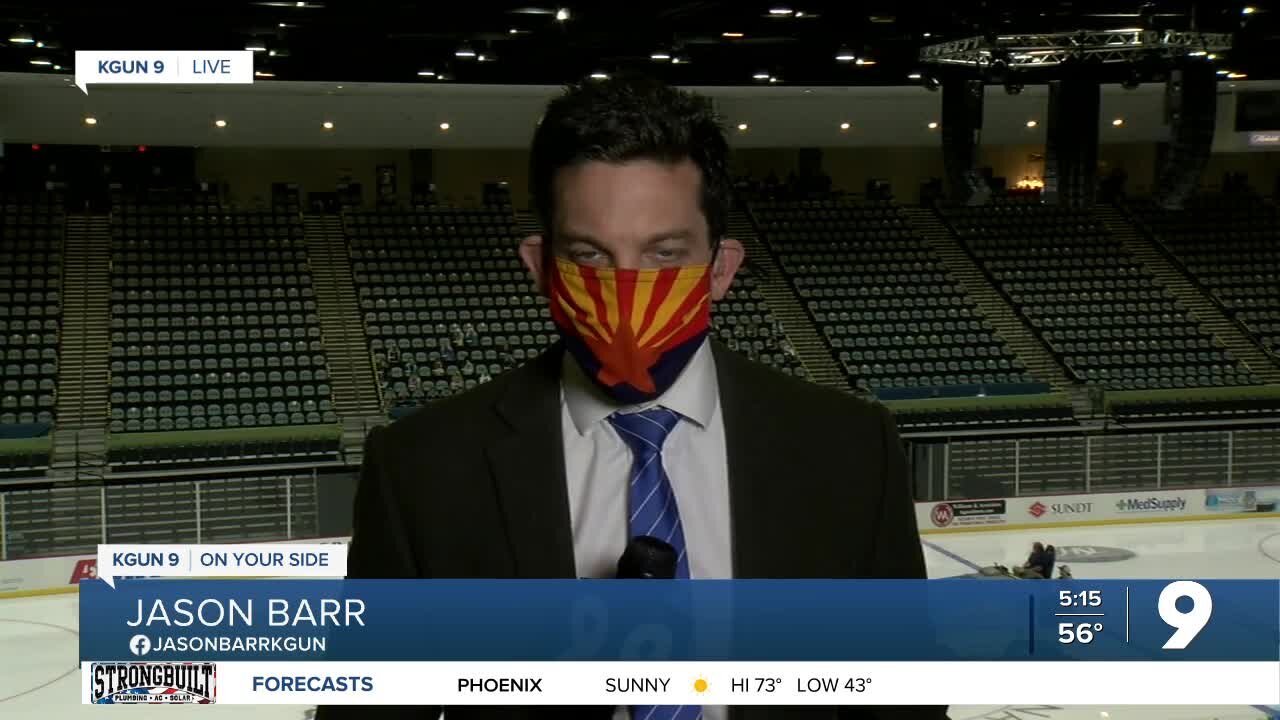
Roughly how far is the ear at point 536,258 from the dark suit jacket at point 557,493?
0.37 ft

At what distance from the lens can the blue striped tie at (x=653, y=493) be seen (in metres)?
1.88

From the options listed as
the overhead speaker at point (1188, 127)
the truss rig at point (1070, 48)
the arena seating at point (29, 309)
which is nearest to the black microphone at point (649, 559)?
the truss rig at point (1070, 48)

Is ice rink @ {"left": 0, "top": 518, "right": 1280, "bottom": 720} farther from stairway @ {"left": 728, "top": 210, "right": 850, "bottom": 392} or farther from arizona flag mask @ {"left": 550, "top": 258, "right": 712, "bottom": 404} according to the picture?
arizona flag mask @ {"left": 550, "top": 258, "right": 712, "bottom": 404}

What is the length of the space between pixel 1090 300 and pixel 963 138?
38.8ft

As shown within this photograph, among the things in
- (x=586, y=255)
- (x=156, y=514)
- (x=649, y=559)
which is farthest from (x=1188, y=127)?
(x=649, y=559)

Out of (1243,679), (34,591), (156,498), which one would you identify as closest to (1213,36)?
(1243,679)

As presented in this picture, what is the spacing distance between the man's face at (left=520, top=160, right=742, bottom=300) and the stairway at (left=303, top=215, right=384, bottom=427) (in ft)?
61.5

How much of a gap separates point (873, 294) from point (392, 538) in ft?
82.3

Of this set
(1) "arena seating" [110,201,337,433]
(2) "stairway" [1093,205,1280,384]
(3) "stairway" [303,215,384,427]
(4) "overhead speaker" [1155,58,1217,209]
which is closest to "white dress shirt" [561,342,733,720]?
(4) "overhead speaker" [1155,58,1217,209]

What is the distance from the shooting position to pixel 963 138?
1636 centimetres

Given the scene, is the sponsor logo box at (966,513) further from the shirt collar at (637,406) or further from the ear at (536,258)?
the ear at (536,258)

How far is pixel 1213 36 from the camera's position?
52.7ft

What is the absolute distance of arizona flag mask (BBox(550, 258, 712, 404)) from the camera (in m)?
1.84

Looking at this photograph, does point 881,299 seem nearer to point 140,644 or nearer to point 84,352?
point 84,352
